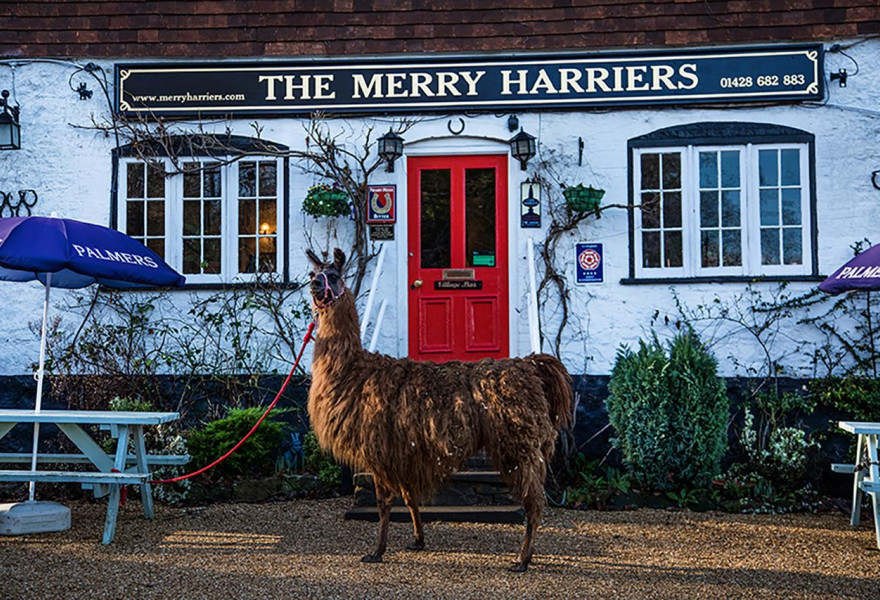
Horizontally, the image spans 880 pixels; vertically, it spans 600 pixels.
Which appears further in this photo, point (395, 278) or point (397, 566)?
point (395, 278)

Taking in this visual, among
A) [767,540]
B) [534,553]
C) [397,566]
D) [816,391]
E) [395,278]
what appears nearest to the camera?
[397,566]

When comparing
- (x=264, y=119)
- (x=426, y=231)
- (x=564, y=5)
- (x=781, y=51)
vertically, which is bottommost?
(x=426, y=231)

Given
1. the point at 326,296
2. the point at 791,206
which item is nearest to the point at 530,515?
the point at 326,296

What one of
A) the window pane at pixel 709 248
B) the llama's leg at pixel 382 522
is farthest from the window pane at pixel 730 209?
the llama's leg at pixel 382 522

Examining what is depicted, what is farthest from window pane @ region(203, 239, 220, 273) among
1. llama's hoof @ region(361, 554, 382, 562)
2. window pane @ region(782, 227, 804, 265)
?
window pane @ region(782, 227, 804, 265)

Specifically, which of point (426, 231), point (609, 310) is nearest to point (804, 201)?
point (609, 310)

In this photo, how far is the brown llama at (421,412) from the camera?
5.46 m

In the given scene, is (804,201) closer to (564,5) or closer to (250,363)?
(564,5)

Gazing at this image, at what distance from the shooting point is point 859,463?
6.63 meters

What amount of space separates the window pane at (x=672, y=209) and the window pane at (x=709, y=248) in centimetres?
30

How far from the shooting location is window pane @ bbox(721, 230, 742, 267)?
9.02 meters

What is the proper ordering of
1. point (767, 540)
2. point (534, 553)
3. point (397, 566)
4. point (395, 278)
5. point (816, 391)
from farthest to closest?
point (395, 278) < point (816, 391) < point (767, 540) < point (534, 553) < point (397, 566)

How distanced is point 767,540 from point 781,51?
5205 millimetres

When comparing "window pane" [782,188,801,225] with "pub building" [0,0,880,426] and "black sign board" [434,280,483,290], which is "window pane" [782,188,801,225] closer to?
"pub building" [0,0,880,426]
